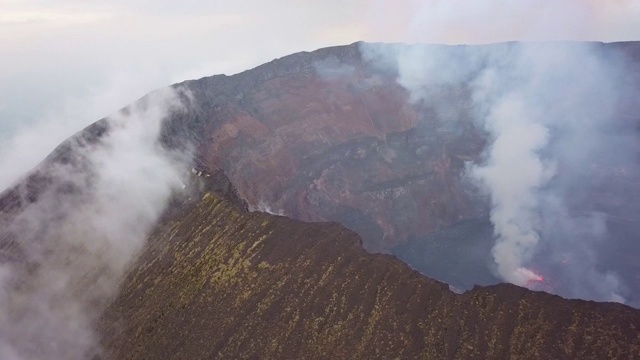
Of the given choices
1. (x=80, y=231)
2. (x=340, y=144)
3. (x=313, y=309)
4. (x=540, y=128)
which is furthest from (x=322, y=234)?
(x=540, y=128)

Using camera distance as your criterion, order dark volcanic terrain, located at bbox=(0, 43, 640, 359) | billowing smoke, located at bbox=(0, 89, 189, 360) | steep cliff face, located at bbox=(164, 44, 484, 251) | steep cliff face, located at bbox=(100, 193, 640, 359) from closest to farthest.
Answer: steep cliff face, located at bbox=(100, 193, 640, 359) < dark volcanic terrain, located at bbox=(0, 43, 640, 359) < billowing smoke, located at bbox=(0, 89, 189, 360) < steep cliff face, located at bbox=(164, 44, 484, 251)

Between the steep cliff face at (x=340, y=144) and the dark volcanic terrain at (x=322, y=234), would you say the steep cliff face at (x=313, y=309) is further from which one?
the steep cliff face at (x=340, y=144)

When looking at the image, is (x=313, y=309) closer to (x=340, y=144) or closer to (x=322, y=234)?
(x=322, y=234)

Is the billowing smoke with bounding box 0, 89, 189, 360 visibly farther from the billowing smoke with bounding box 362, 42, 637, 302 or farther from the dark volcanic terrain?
the billowing smoke with bounding box 362, 42, 637, 302

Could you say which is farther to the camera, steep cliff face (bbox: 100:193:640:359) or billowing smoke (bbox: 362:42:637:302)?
billowing smoke (bbox: 362:42:637:302)

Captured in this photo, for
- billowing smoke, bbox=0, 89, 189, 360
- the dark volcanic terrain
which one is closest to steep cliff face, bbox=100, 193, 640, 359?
the dark volcanic terrain
